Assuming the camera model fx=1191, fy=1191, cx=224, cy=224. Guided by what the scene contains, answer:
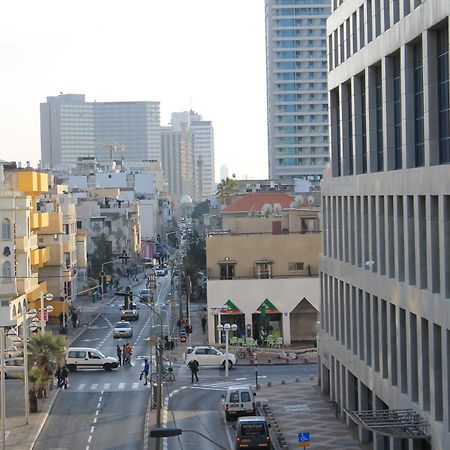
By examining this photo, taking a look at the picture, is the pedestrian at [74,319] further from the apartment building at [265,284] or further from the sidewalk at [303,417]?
the sidewalk at [303,417]

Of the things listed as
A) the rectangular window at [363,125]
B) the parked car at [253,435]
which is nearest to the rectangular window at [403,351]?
the parked car at [253,435]

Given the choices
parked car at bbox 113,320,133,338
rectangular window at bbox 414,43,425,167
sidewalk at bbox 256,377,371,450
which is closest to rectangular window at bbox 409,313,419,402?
rectangular window at bbox 414,43,425,167

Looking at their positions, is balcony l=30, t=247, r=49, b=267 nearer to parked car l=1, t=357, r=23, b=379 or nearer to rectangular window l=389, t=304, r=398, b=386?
parked car l=1, t=357, r=23, b=379

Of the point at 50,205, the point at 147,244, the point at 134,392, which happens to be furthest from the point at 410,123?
the point at 147,244

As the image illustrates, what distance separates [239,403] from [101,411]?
670 centimetres

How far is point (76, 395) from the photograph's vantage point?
5559 cm

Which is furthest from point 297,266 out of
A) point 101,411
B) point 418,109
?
point 418,109

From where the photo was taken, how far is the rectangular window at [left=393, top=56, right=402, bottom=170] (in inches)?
1497

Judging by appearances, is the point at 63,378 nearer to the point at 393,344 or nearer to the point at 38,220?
the point at 393,344

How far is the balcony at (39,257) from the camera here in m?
82.7

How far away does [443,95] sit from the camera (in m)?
32.3

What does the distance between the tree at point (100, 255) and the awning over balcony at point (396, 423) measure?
89913mm

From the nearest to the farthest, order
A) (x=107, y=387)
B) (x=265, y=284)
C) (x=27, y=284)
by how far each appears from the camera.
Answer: (x=107, y=387), (x=265, y=284), (x=27, y=284)

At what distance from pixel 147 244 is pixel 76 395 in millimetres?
111098
